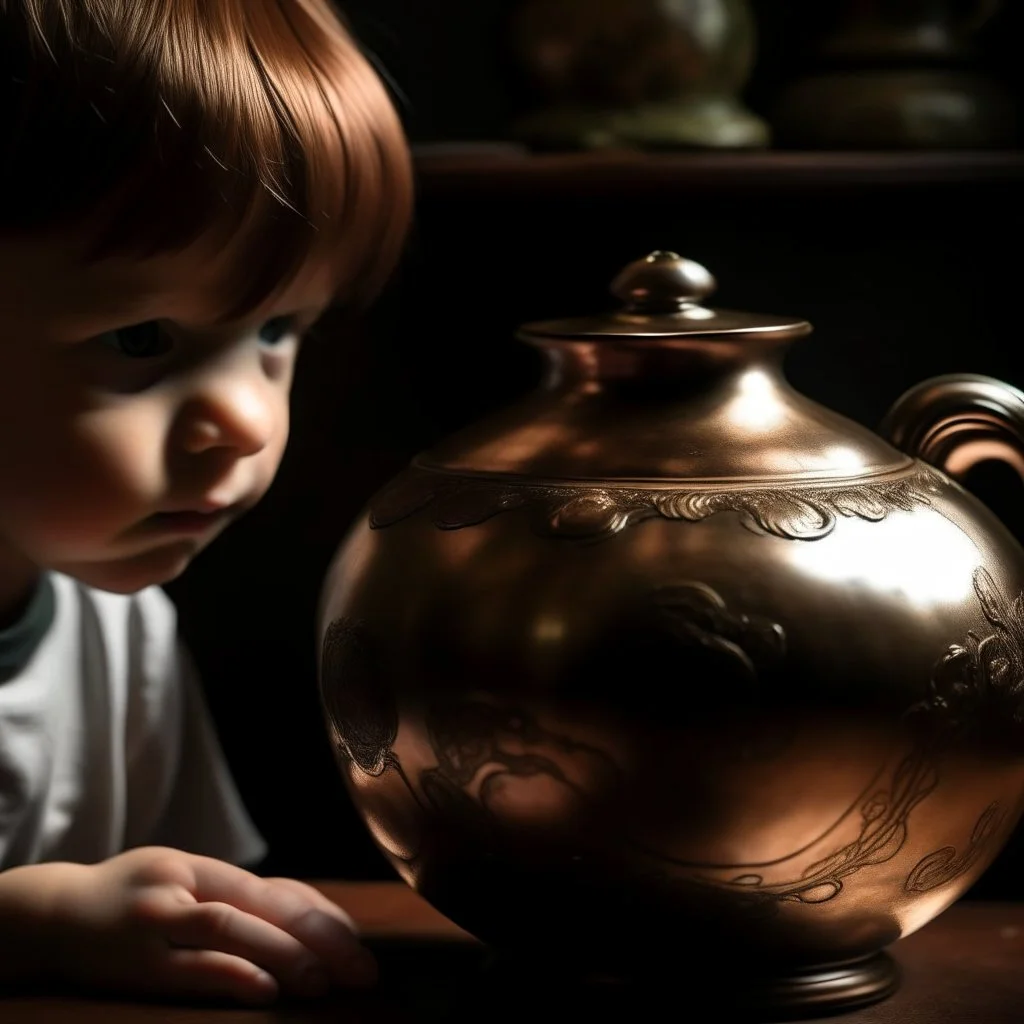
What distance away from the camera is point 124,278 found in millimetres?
755

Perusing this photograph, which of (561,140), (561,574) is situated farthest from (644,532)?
(561,140)

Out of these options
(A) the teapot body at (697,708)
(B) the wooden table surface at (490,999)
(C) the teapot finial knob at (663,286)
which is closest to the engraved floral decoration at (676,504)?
(A) the teapot body at (697,708)

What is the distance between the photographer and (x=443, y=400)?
41.9 inches

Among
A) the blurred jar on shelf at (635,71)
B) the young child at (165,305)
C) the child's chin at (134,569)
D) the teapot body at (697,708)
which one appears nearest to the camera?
the teapot body at (697,708)

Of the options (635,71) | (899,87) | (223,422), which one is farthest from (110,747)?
(899,87)

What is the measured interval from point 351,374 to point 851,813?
521 mm

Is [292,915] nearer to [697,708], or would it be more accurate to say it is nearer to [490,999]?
[490,999]

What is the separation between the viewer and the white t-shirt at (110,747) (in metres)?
0.92

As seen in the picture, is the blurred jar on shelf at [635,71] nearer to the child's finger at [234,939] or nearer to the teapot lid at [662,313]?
the teapot lid at [662,313]

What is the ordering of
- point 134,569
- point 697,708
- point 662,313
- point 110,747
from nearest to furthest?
1. point 697,708
2. point 662,313
3. point 134,569
4. point 110,747

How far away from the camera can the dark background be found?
1028mm

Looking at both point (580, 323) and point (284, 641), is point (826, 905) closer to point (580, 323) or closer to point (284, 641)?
point (580, 323)

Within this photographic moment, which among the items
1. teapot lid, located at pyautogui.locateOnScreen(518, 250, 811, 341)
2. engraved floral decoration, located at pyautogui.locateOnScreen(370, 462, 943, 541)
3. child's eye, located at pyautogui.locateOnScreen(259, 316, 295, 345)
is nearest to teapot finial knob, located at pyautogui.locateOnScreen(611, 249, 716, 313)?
teapot lid, located at pyautogui.locateOnScreen(518, 250, 811, 341)

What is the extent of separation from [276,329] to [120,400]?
11 centimetres
